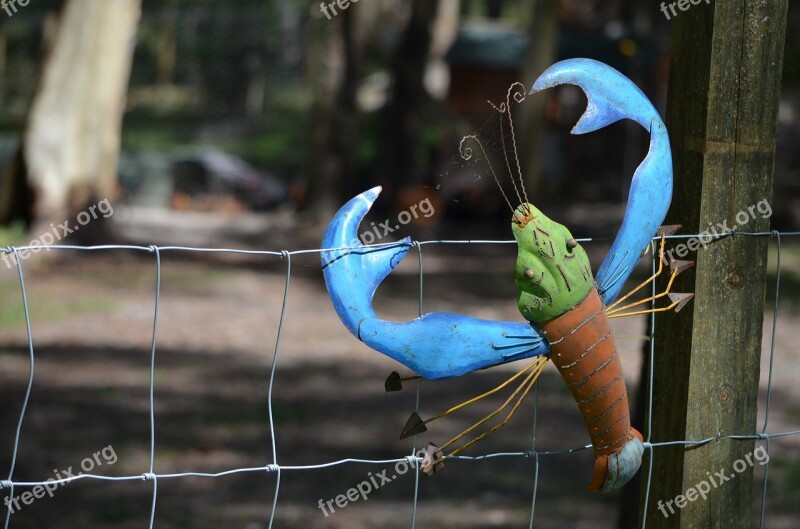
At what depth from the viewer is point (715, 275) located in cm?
224

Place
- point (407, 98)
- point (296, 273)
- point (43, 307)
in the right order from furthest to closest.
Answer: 1. point (407, 98)
2. point (296, 273)
3. point (43, 307)

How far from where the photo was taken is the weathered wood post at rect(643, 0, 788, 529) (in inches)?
86.0

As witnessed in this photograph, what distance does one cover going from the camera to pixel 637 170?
2047 mm

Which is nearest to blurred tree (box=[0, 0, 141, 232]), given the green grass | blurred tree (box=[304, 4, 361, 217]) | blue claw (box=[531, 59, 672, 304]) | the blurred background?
the blurred background

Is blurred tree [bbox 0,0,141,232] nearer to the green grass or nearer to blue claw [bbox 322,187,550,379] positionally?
the green grass

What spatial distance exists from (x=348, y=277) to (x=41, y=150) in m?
9.75

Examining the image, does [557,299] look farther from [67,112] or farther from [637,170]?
[67,112]

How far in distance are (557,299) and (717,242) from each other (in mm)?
491

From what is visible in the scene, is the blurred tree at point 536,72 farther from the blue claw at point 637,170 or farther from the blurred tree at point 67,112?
the blue claw at point 637,170

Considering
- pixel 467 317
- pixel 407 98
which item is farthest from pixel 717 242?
pixel 407 98

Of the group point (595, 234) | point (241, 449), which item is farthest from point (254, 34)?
point (241, 449)

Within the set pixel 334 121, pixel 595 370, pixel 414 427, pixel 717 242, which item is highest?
pixel 334 121

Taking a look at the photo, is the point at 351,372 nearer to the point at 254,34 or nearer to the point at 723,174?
the point at 723,174

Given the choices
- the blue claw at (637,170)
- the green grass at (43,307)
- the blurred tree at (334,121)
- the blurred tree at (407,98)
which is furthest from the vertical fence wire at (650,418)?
the blurred tree at (407,98)
